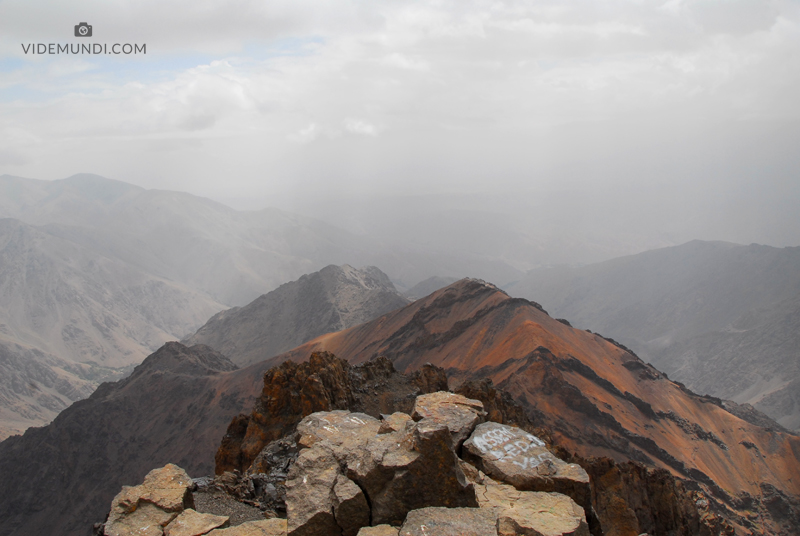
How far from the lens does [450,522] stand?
8297 mm

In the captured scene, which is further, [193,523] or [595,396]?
[595,396]

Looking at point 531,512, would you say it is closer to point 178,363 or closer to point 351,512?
point 351,512

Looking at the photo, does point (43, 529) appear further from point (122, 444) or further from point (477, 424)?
point (477, 424)

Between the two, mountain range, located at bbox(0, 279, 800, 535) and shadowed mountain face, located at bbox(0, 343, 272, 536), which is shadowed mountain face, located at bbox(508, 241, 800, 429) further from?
shadowed mountain face, located at bbox(0, 343, 272, 536)

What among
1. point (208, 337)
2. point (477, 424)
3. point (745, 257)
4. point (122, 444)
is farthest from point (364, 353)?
point (745, 257)

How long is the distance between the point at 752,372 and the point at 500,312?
97.3 m

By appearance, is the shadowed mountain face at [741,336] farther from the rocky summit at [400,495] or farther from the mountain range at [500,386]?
the rocky summit at [400,495]

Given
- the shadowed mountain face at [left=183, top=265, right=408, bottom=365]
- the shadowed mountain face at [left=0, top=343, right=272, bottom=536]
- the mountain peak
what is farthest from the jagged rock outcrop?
the shadowed mountain face at [left=183, top=265, right=408, bottom=365]

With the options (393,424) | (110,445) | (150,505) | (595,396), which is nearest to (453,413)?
(393,424)

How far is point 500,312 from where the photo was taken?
70688mm

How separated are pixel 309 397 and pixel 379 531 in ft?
59.3

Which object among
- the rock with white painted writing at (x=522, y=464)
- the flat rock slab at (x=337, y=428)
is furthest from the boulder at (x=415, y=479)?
the flat rock slab at (x=337, y=428)

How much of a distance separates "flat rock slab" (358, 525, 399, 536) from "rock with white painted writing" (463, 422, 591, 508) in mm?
3339

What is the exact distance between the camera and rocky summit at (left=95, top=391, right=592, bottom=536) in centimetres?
888
